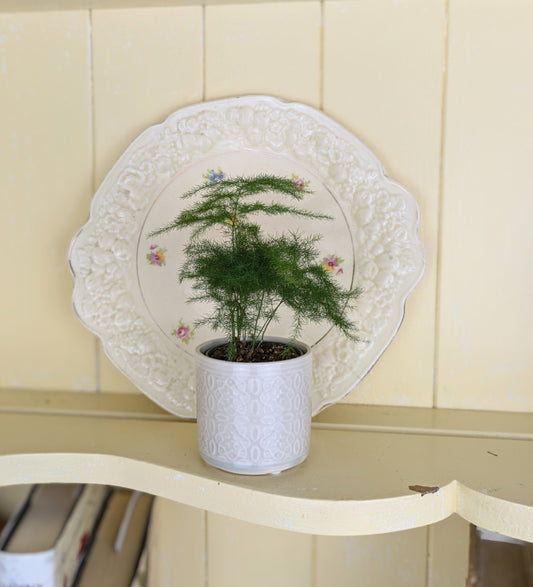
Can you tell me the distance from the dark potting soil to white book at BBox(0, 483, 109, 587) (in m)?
0.29

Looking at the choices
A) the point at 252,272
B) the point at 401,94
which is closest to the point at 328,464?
the point at 252,272

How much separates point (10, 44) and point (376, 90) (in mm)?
446

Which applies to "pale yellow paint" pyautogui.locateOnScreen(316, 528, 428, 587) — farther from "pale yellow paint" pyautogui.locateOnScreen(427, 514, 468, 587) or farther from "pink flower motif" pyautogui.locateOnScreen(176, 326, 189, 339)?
"pink flower motif" pyautogui.locateOnScreen(176, 326, 189, 339)

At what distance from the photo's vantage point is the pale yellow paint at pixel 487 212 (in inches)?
25.1

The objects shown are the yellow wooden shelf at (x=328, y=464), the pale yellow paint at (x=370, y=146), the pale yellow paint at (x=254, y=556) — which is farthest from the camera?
the pale yellow paint at (x=254, y=556)

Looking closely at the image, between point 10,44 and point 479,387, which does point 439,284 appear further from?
point 10,44

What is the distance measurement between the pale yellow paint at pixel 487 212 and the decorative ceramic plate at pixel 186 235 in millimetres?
67

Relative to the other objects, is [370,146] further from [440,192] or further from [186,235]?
[186,235]

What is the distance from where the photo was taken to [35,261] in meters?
0.73

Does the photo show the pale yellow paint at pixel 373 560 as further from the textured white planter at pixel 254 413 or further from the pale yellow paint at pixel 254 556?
the textured white planter at pixel 254 413

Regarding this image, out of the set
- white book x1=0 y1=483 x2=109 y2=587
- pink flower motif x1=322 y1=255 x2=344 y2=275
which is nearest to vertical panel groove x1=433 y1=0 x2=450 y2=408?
pink flower motif x1=322 y1=255 x2=344 y2=275

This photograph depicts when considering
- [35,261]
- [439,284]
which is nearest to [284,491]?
[439,284]

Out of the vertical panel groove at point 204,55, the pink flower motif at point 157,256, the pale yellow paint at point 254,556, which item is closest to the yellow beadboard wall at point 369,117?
the vertical panel groove at point 204,55

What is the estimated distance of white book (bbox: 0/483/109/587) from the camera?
0.63 meters
